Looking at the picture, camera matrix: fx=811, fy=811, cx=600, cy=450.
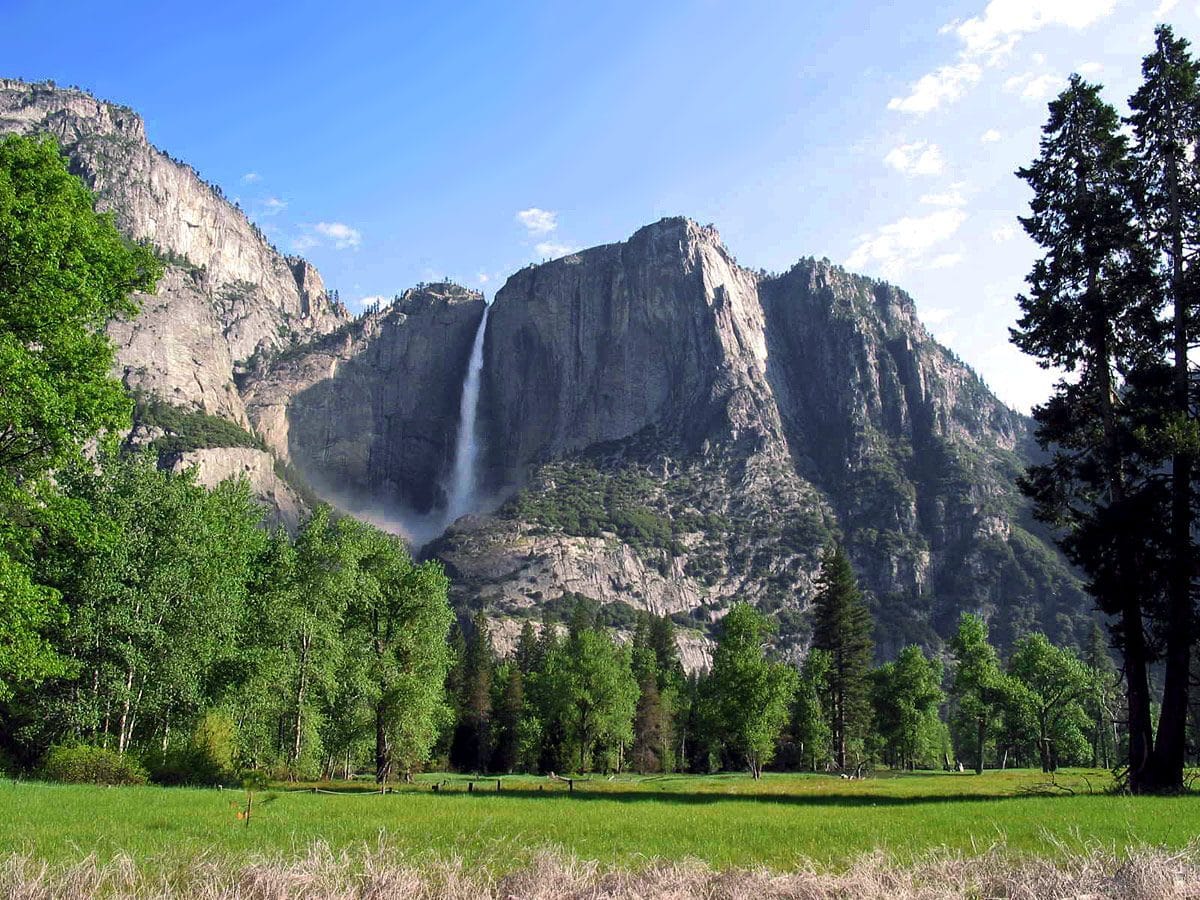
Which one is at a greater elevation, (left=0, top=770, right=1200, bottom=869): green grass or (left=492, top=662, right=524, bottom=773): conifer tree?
(left=0, top=770, right=1200, bottom=869): green grass

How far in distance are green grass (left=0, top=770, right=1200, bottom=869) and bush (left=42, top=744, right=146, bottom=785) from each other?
2.82 m

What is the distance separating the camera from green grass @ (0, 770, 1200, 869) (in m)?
10.0

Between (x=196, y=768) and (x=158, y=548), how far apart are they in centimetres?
684

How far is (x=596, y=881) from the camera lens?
310 inches

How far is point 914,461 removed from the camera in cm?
19638

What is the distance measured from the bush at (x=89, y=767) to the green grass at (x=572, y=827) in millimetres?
2820

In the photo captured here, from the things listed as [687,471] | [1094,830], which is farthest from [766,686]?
[687,471]

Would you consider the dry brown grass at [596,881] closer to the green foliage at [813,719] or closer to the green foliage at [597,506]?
the green foliage at [813,719]

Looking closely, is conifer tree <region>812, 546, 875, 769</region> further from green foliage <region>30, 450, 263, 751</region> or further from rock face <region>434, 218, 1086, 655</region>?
rock face <region>434, 218, 1086, 655</region>

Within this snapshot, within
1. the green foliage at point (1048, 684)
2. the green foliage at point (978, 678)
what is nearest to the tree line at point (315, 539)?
the green foliage at point (978, 678)

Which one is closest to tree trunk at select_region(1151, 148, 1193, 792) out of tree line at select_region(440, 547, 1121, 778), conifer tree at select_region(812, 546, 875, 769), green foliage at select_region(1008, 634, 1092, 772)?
tree line at select_region(440, 547, 1121, 778)

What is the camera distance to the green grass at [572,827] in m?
10.0

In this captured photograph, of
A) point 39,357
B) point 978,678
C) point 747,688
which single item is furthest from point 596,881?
point 978,678

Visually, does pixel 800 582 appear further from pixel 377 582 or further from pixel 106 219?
pixel 106 219
